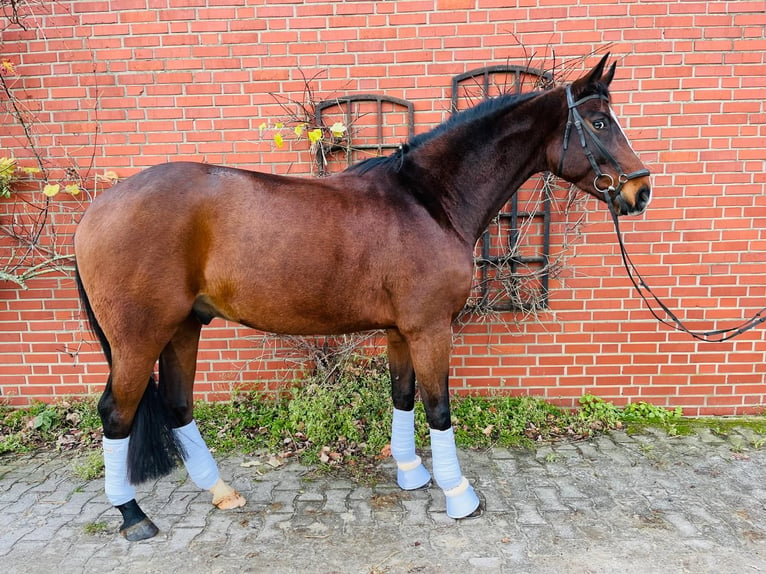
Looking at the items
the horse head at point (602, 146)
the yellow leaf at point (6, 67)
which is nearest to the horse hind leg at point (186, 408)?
the horse head at point (602, 146)

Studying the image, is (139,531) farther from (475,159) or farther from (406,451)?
(475,159)

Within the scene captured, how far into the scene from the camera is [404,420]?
2865 mm

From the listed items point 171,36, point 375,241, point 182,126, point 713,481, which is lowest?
point 713,481

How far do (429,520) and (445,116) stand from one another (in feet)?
9.17

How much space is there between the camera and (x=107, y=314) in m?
2.30

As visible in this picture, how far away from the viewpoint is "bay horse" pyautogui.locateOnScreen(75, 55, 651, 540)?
2.29m

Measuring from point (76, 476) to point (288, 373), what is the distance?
155 cm

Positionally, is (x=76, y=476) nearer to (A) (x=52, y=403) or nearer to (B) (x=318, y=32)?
(A) (x=52, y=403)

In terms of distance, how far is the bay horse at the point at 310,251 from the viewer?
2.29m

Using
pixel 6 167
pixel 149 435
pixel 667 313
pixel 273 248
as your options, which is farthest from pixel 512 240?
pixel 6 167

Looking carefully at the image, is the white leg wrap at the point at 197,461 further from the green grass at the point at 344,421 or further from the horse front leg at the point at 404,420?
the horse front leg at the point at 404,420

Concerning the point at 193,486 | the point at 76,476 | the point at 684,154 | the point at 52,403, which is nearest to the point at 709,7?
the point at 684,154

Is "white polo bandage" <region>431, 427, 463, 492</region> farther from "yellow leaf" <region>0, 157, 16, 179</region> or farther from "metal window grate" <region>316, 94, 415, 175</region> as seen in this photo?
"yellow leaf" <region>0, 157, 16, 179</region>

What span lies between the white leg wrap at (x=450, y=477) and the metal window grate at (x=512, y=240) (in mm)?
1417
